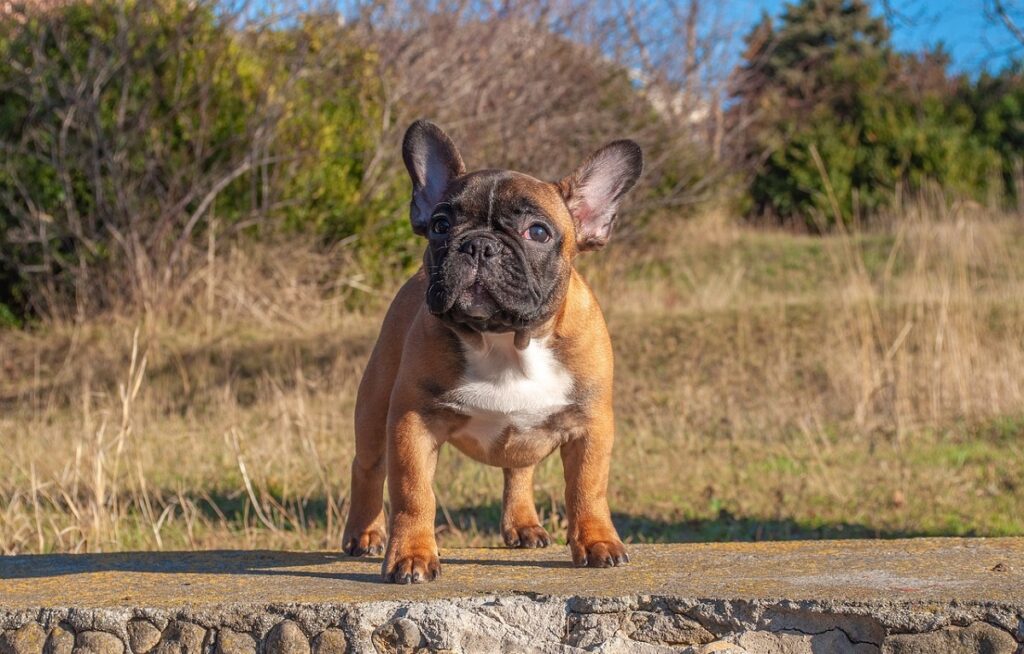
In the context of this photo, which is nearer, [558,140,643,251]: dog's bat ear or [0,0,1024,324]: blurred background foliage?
[558,140,643,251]: dog's bat ear

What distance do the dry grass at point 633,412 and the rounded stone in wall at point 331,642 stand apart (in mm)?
2350

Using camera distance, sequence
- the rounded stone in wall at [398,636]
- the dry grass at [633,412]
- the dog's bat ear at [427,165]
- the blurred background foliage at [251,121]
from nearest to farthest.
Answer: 1. the rounded stone in wall at [398,636]
2. the dog's bat ear at [427,165]
3. the dry grass at [633,412]
4. the blurred background foliage at [251,121]

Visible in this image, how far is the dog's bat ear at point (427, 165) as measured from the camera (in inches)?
175

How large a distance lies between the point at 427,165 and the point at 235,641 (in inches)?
69.0

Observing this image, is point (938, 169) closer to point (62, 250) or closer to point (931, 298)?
point (931, 298)

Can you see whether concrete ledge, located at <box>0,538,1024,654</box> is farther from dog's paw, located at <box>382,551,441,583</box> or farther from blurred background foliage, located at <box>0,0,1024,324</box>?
blurred background foliage, located at <box>0,0,1024,324</box>

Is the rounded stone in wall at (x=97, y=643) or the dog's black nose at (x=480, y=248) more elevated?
the dog's black nose at (x=480, y=248)

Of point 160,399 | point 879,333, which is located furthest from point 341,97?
point 879,333

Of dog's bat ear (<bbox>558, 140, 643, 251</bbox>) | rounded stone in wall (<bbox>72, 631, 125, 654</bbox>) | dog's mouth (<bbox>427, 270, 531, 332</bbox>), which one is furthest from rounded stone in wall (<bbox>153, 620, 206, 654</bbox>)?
dog's bat ear (<bbox>558, 140, 643, 251</bbox>)

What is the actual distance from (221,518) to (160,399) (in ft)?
14.3

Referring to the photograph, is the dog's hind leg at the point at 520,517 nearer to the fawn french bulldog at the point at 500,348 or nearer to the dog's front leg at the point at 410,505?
the fawn french bulldog at the point at 500,348

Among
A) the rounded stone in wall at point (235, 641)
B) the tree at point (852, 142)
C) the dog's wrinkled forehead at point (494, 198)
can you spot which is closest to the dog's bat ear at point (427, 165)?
the dog's wrinkled forehead at point (494, 198)

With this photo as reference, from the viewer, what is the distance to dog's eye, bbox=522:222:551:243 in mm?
4062

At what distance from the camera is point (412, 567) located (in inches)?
156
